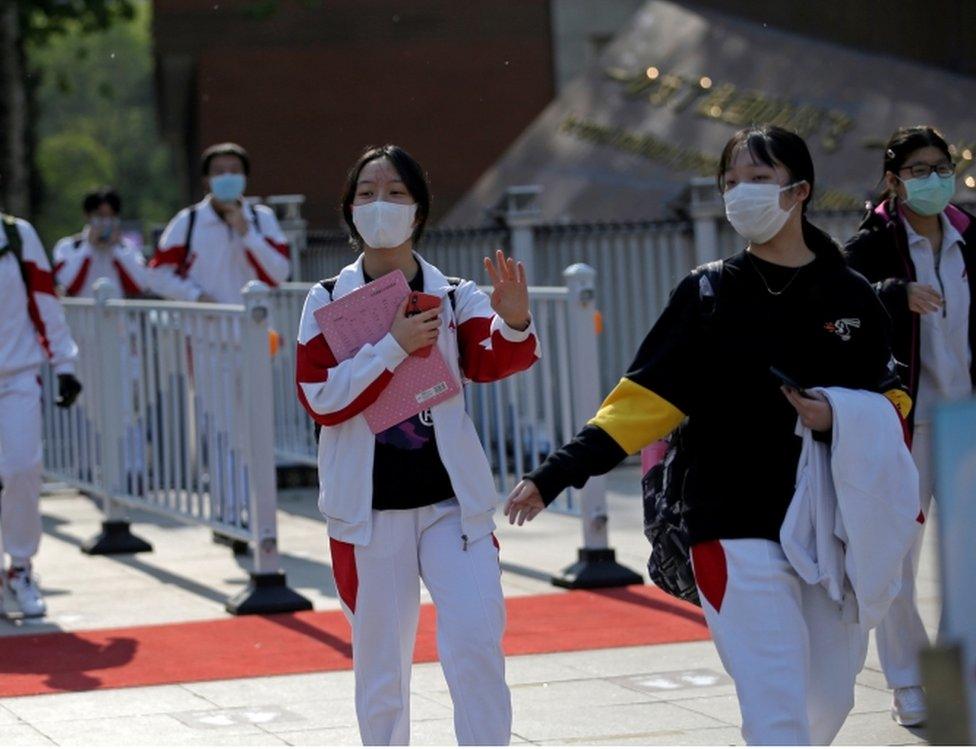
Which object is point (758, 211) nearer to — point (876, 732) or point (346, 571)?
point (346, 571)

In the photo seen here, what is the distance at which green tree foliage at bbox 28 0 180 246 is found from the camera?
9069 centimetres

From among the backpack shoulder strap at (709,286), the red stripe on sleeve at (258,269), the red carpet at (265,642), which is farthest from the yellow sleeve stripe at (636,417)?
the red stripe on sleeve at (258,269)

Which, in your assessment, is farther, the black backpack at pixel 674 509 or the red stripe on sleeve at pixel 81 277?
the red stripe on sleeve at pixel 81 277

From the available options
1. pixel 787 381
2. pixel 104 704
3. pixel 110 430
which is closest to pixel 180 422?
pixel 110 430

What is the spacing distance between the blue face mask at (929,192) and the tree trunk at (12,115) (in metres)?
15.4

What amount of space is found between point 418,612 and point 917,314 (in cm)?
213

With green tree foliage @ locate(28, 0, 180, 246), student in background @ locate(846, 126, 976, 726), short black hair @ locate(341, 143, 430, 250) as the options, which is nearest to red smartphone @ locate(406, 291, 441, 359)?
short black hair @ locate(341, 143, 430, 250)

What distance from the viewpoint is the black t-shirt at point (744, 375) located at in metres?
4.74

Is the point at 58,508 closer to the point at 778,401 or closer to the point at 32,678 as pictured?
the point at 32,678

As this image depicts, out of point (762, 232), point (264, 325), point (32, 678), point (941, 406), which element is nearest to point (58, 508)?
point (264, 325)

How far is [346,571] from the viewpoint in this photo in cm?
538

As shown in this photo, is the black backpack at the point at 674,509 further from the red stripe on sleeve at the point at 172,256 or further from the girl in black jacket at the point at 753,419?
the red stripe on sleeve at the point at 172,256

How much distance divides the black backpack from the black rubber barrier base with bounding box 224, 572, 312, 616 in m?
4.40

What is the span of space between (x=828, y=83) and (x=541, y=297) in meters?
9.98
